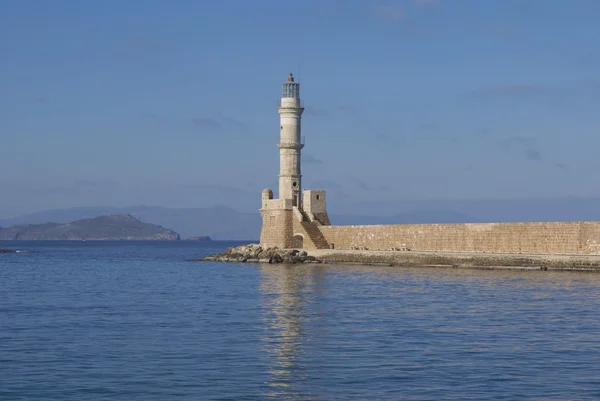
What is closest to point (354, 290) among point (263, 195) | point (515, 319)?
point (515, 319)

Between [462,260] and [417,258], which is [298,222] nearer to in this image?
[417,258]

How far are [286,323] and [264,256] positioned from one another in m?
30.4

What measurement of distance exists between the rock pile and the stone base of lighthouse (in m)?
0.64

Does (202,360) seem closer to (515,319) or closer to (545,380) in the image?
(545,380)

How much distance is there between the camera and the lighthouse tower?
51219 mm

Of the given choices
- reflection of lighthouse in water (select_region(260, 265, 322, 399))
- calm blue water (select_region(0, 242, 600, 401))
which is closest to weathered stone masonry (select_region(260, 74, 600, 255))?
reflection of lighthouse in water (select_region(260, 265, 322, 399))

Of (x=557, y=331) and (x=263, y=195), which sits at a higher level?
(x=263, y=195)

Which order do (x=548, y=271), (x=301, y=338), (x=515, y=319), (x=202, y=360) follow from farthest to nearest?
(x=548, y=271), (x=515, y=319), (x=301, y=338), (x=202, y=360)

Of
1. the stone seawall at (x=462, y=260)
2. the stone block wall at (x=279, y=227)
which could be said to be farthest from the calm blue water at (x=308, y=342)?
the stone block wall at (x=279, y=227)

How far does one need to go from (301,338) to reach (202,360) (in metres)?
3.26

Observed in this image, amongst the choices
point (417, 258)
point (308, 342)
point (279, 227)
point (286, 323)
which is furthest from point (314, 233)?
point (308, 342)

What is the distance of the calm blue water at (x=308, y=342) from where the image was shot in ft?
45.3

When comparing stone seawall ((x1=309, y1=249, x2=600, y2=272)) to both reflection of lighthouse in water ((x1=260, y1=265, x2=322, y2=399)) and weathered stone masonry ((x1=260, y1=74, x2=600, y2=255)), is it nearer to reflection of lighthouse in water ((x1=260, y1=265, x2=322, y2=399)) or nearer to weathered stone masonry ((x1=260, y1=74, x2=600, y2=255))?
weathered stone masonry ((x1=260, y1=74, x2=600, y2=255))

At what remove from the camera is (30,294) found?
30781mm
